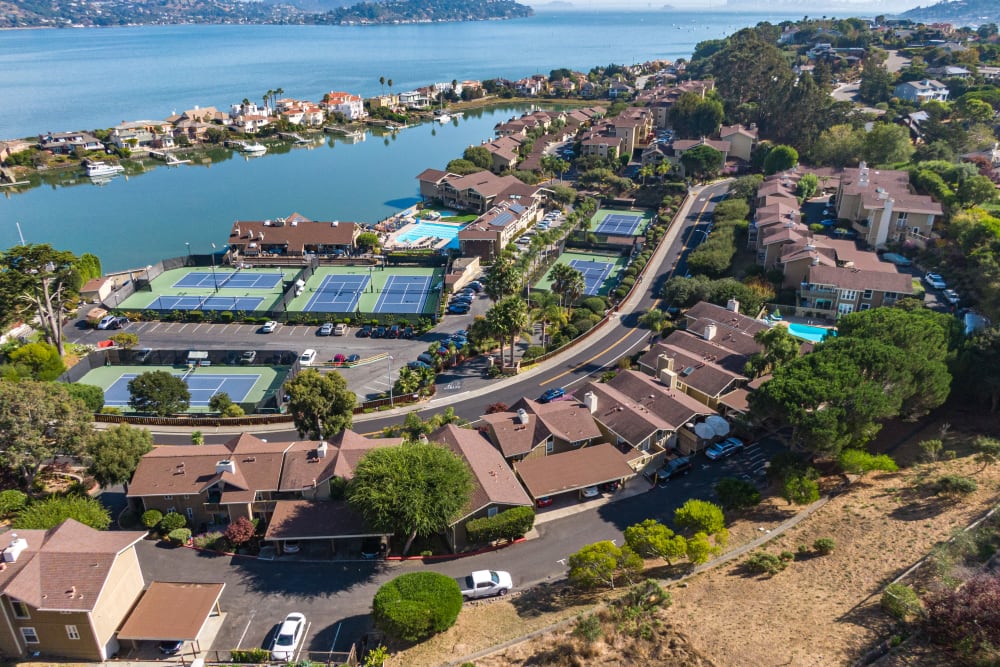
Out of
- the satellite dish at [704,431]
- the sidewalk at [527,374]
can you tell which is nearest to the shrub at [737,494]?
the satellite dish at [704,431]

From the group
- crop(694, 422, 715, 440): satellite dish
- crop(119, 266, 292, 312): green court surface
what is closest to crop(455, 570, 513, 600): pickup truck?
crop(694, 422, 715, 440): satellite dish

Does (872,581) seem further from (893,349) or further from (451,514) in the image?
(451,514)

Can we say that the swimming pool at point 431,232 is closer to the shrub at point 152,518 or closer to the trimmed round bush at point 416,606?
the shrub at point 152,518

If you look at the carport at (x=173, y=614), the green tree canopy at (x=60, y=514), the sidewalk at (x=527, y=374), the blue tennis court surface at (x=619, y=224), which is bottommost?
the sidewalk at (x=527, y=374)

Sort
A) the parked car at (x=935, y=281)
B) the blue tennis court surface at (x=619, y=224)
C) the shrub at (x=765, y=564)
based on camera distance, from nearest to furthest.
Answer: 1. the shrub at (x=765, y=564)
2. the parked car at (x=935, y=281)
3. the blue tennis court surface at (x=619, y=224)

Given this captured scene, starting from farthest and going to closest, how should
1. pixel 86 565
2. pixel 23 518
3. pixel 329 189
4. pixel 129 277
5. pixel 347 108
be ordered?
pixel 347 108 < pixel 329 189 < pixel 129 277 < pixel 23 518 < pixel 86 565

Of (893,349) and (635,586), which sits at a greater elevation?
(893,349)

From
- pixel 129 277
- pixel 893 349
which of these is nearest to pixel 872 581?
pixel 893 349
